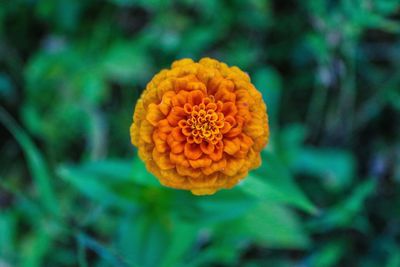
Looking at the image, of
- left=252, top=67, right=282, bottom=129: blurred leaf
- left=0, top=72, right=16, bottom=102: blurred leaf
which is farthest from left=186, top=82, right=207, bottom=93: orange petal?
left=0, top=72, right=16, bottom=102: blurred leaf

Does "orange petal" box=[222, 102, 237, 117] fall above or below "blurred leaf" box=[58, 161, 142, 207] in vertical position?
below

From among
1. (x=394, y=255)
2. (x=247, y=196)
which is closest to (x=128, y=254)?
(x=247, y=196)

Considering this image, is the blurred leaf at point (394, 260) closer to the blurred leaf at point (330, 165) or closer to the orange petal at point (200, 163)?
the blurred leaf at point (330, 165)

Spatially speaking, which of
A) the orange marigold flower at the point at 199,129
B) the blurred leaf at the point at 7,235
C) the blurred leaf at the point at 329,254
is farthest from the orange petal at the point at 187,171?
the blurred leaf at the point at 7,235

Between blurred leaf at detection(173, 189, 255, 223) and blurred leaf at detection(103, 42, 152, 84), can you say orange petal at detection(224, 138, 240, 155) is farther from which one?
blurred leaf at detection(103, 42, 152, 84)

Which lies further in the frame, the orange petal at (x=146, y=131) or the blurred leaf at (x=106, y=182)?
the blurred leaf at (x=106, y=182)

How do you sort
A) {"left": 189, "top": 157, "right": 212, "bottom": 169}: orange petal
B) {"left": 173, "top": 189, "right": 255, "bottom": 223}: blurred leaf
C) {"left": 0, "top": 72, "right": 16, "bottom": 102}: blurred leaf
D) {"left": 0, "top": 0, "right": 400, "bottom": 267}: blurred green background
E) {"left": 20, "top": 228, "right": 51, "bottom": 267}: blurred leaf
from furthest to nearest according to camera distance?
1. {"left": 0, "top": 72, "right": 16, "bottom": 102}: blurred leaf
2. {"left": 20, "top": 228, "right": 51, "bottom": 267}: blurred leaf
3. {"left": 0, "top": 0, "right": 400, "bottom": 267}: blurred green background
4. {"left": 173, "top": 189, "right": 255, "bottom": 223}: blurred leaf
5. {"left": 189, "top": 157, "right": 212, "bottom": 169}: orange petal

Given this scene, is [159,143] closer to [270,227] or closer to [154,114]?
[154,114]
